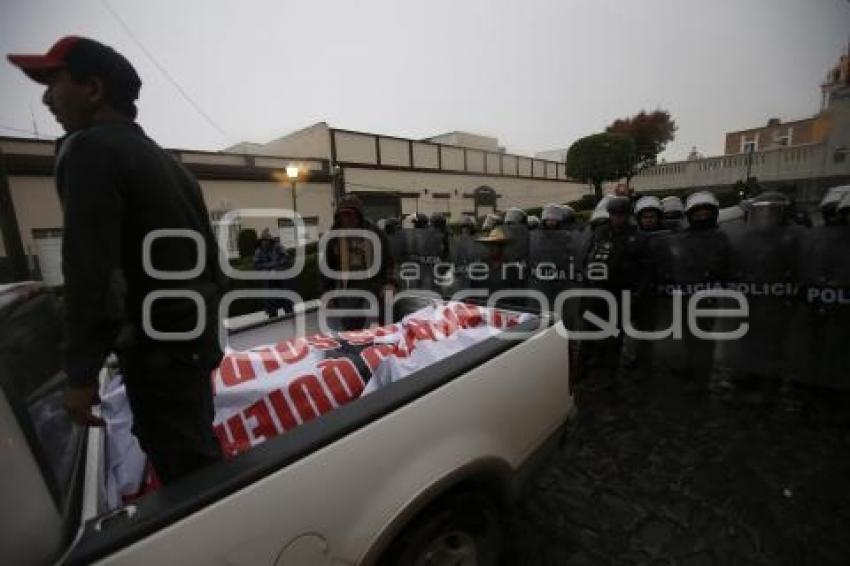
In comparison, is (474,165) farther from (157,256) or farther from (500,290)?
(157,256)

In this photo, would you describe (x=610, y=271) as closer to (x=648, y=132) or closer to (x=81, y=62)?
(x=81, y=62)

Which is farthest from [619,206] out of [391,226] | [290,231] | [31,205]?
[290,231]

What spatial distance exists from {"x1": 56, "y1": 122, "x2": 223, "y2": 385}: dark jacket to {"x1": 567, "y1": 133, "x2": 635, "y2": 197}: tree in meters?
33.7

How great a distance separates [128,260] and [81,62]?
670mm

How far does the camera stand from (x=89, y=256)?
4.09ft

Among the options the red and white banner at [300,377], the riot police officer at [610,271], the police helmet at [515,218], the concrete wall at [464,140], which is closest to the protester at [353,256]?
the red and white banner at [300,377]

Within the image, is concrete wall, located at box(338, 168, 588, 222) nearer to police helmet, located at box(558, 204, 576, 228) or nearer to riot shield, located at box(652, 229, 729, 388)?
police helmet, located at box(558, 204, 576, 228)

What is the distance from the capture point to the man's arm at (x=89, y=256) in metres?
1.24

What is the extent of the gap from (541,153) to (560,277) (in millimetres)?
71984

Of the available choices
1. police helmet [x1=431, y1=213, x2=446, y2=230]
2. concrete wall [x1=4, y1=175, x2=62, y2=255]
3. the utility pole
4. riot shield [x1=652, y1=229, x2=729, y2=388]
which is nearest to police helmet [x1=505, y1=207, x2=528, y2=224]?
police helmet [x1=431, y1=213, x2=446, y2=230]

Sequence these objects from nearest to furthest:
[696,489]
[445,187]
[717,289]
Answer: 1. [696,489]
2. [717,289]
3. [445,187]

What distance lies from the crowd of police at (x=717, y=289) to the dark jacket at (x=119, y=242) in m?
2.99

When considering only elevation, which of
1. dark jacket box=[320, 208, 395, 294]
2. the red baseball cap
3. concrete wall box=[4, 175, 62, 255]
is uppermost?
concrete wall box=[4, 175, 62, 255]

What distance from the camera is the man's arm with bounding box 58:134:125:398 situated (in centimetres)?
124
